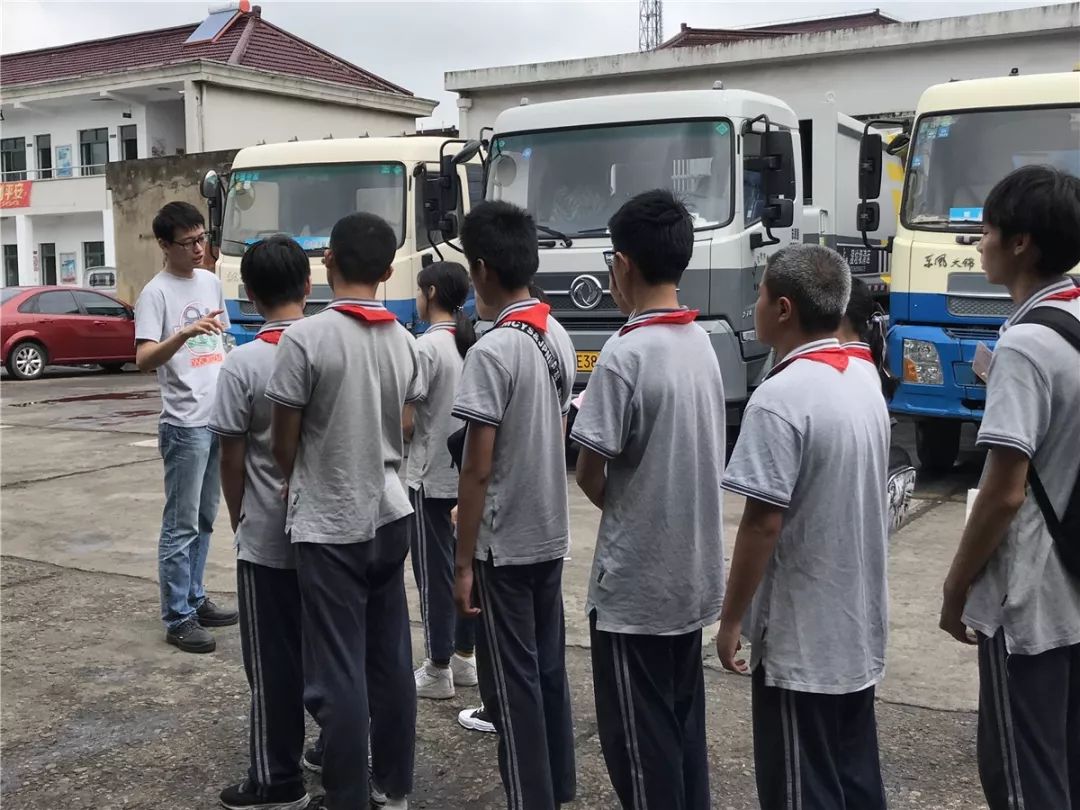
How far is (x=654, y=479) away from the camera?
2.75 m

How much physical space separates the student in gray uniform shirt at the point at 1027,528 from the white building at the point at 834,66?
27.6ft

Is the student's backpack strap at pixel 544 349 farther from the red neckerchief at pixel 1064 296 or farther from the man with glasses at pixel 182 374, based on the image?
the man with glasses at pixel 182 374

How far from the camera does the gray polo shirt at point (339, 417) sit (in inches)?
118

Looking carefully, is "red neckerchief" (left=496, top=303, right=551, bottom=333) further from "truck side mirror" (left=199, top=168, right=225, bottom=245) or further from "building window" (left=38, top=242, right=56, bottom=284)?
"building window" (left=38, top=242, right=56, bottom=284)

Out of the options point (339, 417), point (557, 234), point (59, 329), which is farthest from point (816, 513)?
point (59, 329)

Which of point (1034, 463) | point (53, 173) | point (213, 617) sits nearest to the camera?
point (1034, 463)

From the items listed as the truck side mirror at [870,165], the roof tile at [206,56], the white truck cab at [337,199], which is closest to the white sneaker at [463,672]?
the truck side mirror at [870,165]

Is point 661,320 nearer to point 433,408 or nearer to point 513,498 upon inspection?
point 513,498

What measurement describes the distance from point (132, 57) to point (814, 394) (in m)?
34.8

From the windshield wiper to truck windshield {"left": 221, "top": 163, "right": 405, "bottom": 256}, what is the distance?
1.83 metres

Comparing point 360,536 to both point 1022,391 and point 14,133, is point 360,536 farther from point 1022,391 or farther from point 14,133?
point 14,133

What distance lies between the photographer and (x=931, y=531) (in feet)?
22.1

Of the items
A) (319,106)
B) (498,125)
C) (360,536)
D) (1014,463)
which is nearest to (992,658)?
(1014,463)

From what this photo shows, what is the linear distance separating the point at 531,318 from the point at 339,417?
602 mm
